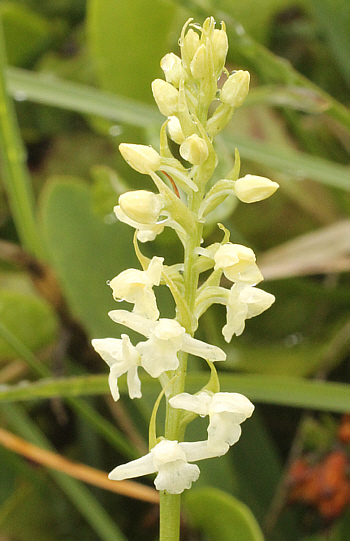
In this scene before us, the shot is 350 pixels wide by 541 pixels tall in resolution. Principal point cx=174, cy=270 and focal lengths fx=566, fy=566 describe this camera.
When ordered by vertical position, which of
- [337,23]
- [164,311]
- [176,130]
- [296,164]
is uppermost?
[337,23]

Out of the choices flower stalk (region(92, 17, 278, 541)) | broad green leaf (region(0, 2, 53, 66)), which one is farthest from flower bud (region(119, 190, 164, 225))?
broad green leaf (region(0, 2, 53, 66))

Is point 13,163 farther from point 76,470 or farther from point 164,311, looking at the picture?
point 76,470

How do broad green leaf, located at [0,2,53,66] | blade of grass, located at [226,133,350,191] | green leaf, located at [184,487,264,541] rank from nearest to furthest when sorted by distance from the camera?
green leaf, located at [184,487,264,541] < blade of grass, located at [226,133,350,191] < broad green leaf, located at [0,2,53,66]

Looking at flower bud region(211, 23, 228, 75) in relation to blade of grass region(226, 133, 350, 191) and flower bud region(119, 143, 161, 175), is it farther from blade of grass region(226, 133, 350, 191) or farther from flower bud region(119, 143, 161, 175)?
blade of grass region(226, 133, 350, 191)

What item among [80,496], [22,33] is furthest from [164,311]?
[22,33]

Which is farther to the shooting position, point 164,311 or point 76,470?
point 164,311

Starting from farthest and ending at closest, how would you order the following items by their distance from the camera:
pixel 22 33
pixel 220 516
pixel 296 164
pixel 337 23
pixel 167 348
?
pixel 22 33
pixel 337 23
pixel 296 164
pixel 220 516
pixel 167 348
